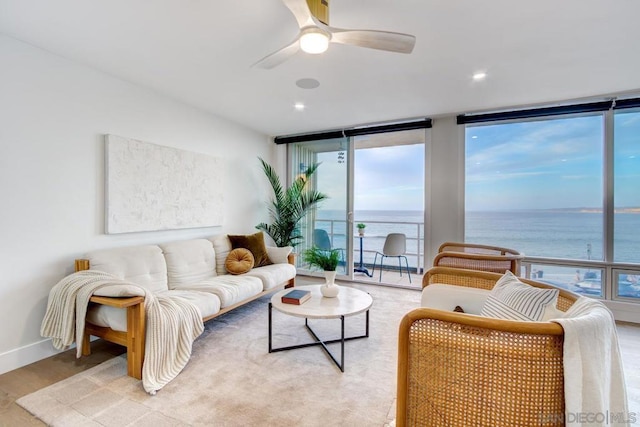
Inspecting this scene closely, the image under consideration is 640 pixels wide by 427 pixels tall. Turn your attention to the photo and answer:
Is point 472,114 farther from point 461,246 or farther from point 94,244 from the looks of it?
point 94,244

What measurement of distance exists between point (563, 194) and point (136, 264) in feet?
15.7

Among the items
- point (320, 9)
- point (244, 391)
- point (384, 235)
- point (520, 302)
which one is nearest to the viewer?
point (520, 302)

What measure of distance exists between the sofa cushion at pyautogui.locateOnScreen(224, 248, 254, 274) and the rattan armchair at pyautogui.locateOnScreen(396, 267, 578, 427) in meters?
2.58

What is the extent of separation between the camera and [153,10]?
71.9 inches

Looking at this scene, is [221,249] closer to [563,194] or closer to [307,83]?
[307,83]

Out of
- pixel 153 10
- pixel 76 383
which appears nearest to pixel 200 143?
pixel 153 10

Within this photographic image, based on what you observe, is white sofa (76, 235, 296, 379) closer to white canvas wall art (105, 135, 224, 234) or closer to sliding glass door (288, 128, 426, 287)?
white canvas wall art (105, 135, 224, 234)

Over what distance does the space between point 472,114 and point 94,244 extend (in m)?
4.48

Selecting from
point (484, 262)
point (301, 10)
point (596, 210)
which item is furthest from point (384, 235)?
point (301, 10)

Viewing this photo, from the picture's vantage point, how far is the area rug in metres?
1.62

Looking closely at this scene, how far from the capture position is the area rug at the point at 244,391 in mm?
1618

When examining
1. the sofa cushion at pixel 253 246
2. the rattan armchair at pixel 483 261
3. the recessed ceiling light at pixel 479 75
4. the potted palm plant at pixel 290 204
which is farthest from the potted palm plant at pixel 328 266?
the recessed ceiling light at pixel 479 75

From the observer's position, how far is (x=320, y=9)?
1.64 m
